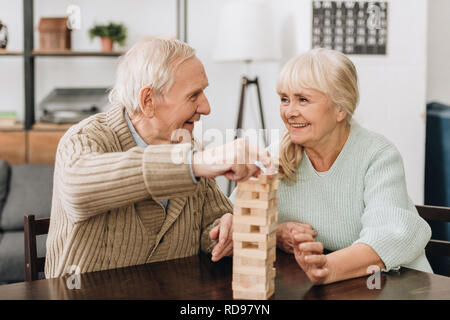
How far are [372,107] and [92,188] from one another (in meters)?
2.51

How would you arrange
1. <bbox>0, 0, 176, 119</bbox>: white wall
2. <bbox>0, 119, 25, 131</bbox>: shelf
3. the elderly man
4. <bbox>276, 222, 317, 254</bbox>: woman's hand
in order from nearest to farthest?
the elderly man < <bbox>276, 222, 317, 254</bbox>: woman's hand < <bbox>0, 119, 25, 131</bbox>: shelf < <bbox>0, 0, 176, 119</bbox>: white wall

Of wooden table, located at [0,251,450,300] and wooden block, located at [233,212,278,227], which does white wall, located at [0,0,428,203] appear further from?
wooden block, located at [233,212,278,227]

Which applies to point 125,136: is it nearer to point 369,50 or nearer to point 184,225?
point 184,225

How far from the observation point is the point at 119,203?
1199mm

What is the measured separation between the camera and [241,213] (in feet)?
3.61

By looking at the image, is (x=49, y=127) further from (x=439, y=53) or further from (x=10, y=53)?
(x=439, y=53)

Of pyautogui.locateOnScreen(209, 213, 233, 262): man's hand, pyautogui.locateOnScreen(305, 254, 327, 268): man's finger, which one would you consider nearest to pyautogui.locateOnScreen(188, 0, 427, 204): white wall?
pyautogui.locateOnScreen(209, 213, 233, 262): man's hand

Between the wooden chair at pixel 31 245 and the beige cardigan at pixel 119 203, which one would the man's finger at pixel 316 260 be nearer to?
the beige cardigan at pixel 119 203

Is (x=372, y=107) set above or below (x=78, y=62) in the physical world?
below

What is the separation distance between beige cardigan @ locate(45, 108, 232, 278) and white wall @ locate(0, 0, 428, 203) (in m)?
1.96

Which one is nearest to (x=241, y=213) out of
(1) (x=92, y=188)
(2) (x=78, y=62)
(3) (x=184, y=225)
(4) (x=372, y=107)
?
(1) (x=92, y=188)

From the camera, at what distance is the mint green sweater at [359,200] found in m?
1.44

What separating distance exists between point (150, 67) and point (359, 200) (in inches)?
28.2

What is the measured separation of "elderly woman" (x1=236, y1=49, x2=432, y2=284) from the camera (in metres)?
1.56
